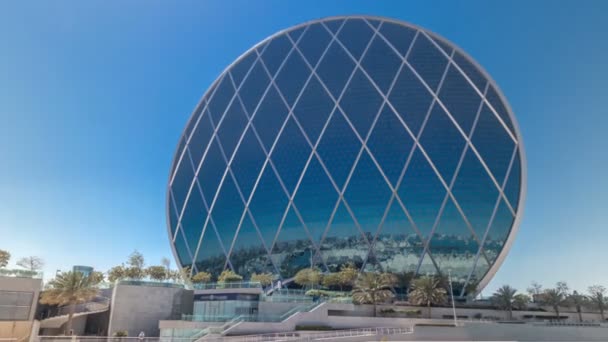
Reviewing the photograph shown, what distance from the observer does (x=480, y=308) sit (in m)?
44.0

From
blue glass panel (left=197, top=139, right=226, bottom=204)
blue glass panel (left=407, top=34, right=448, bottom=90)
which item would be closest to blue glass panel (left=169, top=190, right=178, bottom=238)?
blue glass panel (left=197, top=139, right=226, bottom=204)

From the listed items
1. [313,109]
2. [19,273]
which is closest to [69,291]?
[19,273]

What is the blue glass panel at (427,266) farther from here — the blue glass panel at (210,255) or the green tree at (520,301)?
the blue glass panel at (210,255)

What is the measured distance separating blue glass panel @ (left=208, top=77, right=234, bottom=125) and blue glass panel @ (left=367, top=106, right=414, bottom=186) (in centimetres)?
2666

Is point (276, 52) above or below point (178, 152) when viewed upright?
above

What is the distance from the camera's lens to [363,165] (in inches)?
2010

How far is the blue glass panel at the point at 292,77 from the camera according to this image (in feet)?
196

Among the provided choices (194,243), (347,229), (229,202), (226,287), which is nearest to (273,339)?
(226,287)

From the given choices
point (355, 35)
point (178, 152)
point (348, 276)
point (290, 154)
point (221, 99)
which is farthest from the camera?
point (178, 152)

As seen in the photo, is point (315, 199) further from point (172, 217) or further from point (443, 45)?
point (172, 217)

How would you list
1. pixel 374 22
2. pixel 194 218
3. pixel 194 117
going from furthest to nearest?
pixel 194 117
pixel 194 218
pixel 374 22

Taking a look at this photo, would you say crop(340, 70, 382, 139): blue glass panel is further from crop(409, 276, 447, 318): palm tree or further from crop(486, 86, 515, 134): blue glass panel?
crop(409, 276, 447, 318): palm tree

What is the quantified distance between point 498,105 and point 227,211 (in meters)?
38.8

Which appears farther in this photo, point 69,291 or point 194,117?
point 194,117
